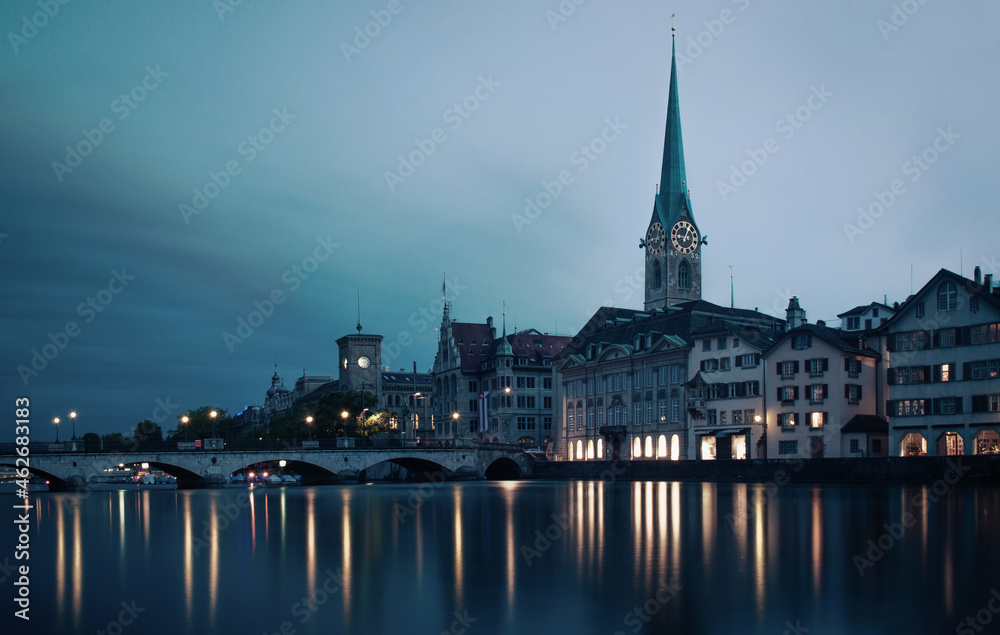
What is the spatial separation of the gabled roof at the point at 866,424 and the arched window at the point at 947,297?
1239 cm

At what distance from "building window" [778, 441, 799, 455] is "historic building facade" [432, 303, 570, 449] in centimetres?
4851

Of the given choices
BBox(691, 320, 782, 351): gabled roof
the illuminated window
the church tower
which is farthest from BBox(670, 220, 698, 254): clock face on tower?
the illuminated window

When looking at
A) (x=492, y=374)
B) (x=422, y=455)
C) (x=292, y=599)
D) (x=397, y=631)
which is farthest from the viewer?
(x=492, y=374)

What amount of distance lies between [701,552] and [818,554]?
10.3ft

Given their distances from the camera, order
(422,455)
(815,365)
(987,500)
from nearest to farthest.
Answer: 1. (987,500)
2. (815,365)
3. (422,455)

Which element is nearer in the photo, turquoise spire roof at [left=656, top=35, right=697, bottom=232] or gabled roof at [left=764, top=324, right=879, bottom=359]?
gabled roof at [left=764, top=324, right=879, bottom=359]

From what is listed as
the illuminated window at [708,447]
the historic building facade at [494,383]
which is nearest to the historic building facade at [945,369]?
the illuminated window at [708,447]

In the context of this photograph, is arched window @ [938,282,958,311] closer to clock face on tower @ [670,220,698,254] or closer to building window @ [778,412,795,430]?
building window @ [778,412,795,430]

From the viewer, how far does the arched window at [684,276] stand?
569ft

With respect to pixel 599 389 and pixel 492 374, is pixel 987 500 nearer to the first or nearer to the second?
pixel 599 389

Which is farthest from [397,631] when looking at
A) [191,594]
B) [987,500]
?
[987,500]

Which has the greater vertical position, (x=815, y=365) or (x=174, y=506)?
(x=815, y=365)

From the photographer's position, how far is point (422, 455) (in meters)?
114

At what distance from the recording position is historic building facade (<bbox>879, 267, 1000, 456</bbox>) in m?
77.5
